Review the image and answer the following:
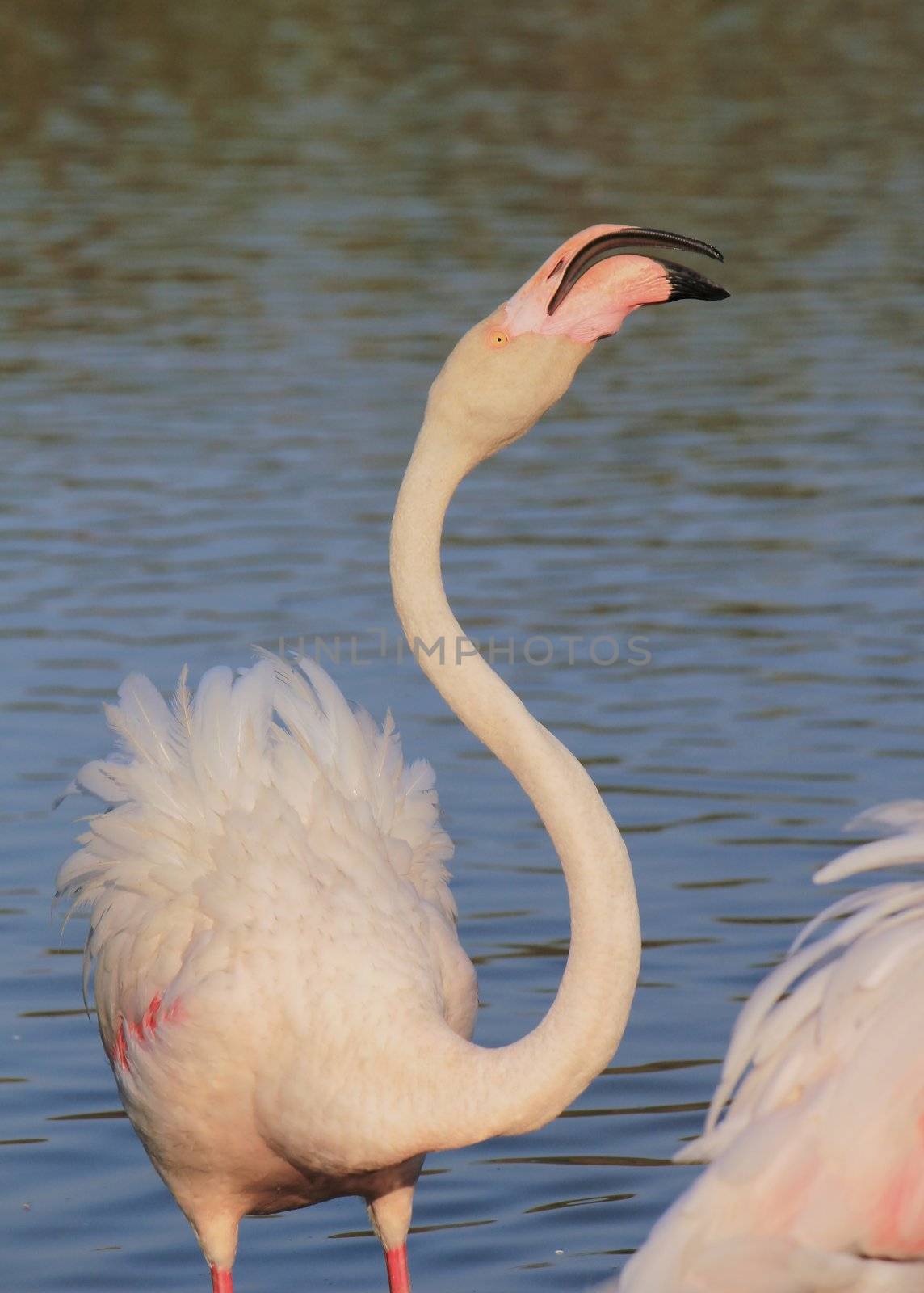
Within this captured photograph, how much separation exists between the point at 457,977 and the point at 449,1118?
0.68 meters

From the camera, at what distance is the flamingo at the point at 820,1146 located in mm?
3793

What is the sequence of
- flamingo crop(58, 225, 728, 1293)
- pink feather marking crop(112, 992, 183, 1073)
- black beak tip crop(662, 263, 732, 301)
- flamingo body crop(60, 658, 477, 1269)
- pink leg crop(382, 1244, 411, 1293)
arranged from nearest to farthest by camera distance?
black beak tip crop(662, 263, 732, 301), flamingo crop(58, 225, 728, 1293), flamingo body crop(60, 658, 477, 1269), pink feather marking crop(112, 992, 183, 1073), pink leg crop(382, 1244, 411, 1293)

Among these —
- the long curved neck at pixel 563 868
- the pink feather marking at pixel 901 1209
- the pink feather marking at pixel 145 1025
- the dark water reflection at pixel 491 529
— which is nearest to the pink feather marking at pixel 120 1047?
the pink feather marking at pixel 145 1025

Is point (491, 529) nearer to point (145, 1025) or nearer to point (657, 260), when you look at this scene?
point (145, 1025)

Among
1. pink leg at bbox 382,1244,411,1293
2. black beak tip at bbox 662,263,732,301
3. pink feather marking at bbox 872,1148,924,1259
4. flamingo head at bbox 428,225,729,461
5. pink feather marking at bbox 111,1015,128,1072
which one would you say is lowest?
pink leg at bbox 382,1244,411,1293

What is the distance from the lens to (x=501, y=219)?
20266 millimetres

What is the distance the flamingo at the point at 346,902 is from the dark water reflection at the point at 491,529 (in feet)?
2.40

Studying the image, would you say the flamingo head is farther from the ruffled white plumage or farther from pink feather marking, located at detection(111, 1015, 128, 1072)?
pink feather marking, located at detection(111, 1015, 128, 1072)

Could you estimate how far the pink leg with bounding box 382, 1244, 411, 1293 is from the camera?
17.9 ft

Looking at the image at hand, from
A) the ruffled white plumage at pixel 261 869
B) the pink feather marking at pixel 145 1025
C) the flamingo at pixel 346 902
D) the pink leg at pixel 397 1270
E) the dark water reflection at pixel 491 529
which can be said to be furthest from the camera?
the dark water reflection at pixel 491 529

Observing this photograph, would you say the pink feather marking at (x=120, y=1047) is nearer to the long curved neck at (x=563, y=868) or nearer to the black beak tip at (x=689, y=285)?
the long curved neck at (x=563, y=868)

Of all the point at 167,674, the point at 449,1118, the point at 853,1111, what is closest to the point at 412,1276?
the point at 449,1118

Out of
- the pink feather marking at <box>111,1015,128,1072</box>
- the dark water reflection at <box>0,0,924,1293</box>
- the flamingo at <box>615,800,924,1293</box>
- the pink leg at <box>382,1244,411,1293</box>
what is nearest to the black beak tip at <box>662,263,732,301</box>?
the flamingo at <box>615,800,924,1293</box>

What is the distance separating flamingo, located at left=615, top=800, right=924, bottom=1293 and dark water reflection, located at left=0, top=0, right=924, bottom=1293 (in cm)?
180
